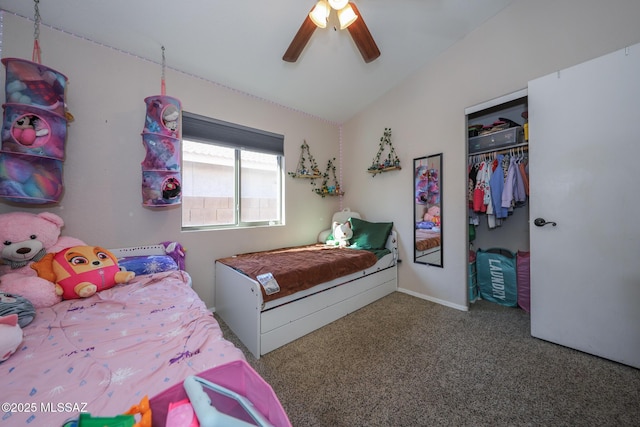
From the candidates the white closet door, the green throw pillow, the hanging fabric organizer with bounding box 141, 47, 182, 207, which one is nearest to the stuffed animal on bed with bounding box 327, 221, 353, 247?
the green throw pillow

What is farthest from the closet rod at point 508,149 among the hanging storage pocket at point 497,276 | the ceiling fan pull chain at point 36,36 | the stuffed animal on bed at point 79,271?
the ceiling fan pull chain at point 36,36

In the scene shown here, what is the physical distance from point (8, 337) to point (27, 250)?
90cm

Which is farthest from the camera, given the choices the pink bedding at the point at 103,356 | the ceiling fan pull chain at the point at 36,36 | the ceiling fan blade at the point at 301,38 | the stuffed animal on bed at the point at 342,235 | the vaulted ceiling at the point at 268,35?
the stuffed animal on bed at the point at 342,235

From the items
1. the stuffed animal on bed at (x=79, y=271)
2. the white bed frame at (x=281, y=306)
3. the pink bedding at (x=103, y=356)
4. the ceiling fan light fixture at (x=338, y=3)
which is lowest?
the white bed frame at (x=281, y=306)

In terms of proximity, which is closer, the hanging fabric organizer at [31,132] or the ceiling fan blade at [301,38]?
the hanging fabric organizer at [31,132]

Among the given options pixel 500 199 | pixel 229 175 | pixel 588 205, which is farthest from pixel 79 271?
pixel 500 199

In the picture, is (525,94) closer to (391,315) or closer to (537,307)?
(537,307)

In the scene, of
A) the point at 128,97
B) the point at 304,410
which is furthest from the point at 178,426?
the point at 128,97

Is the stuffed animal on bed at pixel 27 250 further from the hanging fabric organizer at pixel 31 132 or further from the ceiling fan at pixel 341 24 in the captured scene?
the ceiling fan at pixel 341 24

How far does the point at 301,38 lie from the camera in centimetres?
156

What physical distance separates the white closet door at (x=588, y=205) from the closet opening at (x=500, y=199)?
444 mm

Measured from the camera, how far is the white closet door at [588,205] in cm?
157

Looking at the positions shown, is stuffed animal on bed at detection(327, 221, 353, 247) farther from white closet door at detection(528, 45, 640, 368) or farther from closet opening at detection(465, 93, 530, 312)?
white closet door at detection(528, 45, 640, 368)

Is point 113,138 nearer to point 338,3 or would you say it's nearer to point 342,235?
point 338,3
